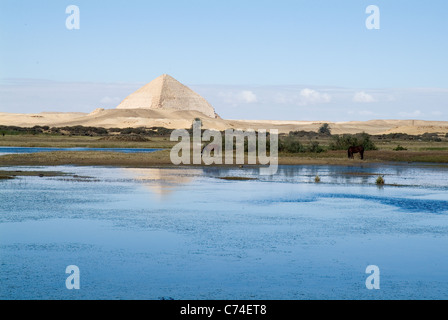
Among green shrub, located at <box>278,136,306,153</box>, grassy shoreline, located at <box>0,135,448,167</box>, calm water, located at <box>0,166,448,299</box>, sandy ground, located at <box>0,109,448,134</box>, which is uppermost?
sandy ground, located at <box>0,109,448,134</box>

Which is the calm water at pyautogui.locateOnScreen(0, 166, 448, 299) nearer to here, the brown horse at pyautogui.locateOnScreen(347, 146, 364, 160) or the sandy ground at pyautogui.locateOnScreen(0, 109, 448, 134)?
the brown horse at pyautogui.locateOnScreen(347, 146, 364, 160)

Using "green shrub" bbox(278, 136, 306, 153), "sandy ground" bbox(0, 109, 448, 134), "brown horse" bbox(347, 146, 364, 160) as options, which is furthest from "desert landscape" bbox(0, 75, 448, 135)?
"brown horse" bbox(347, 146, 364, 160)

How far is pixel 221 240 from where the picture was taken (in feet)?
48.8

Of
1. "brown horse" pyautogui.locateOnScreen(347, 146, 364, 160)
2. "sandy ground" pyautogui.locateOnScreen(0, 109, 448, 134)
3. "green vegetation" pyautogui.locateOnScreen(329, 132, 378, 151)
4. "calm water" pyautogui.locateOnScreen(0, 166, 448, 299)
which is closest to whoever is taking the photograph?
"calm water" pyautogui.locateOnScreen(0, 166, 448, 299)

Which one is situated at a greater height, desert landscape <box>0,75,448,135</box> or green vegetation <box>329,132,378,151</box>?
desert landscape <box>0,75,448,135</box>

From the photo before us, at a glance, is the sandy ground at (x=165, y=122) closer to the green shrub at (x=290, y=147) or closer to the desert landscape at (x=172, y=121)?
the desert landscape at (x=172, y=121)

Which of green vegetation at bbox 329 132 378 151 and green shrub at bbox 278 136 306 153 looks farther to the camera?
green vegetation at bbox 329 132 378 151

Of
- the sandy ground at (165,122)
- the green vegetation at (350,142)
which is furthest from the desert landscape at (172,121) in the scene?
the green vegetation at (350,142)

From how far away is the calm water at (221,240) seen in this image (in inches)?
435

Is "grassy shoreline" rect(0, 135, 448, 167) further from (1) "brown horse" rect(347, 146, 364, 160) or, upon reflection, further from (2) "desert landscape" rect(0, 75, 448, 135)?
(2) "desert landscape" rect(0, 75, 448, 135)

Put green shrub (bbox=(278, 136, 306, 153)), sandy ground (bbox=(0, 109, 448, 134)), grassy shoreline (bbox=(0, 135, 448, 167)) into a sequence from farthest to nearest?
1. sandy ground (bbox=(0, 109, 448, 134))
2. green shrub (bbox=(278, 136, 306, 153))
3. grassy shoreline (bbox=(0, 135, 448, 167))

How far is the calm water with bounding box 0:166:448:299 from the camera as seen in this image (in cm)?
1105

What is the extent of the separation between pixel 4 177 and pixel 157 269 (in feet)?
61.1

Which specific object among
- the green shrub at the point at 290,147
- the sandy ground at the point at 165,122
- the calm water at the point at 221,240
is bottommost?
the calm water at the point at 221,240
